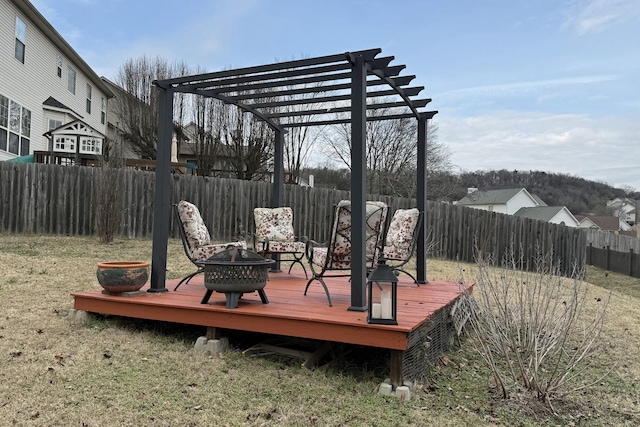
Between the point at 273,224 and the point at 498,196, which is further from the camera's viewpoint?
the point at 498,196

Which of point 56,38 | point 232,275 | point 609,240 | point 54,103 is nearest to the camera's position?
point 232,275

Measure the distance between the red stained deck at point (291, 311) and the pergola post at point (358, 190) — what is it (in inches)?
7.9

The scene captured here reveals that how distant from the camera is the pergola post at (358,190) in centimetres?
356

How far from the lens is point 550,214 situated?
126 feet

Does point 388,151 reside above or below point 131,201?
above

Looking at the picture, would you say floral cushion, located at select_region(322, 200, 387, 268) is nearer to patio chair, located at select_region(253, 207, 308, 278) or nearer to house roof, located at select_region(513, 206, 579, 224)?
patio chair, located at select_region(253, 207, 308, 278)

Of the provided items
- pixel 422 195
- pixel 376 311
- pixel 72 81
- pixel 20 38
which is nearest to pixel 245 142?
pixel 72 81

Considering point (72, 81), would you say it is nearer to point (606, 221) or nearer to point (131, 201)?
point (131, 201)

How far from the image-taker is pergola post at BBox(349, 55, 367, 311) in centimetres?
356

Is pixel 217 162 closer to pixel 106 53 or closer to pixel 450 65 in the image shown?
pixel 106 53

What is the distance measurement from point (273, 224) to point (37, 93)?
10.7 m

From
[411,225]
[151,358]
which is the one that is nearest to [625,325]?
[411,225]

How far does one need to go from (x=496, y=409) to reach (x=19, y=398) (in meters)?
2.73

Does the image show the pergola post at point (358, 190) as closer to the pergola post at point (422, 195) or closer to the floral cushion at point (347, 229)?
the floral cushion at point (347, 229)
